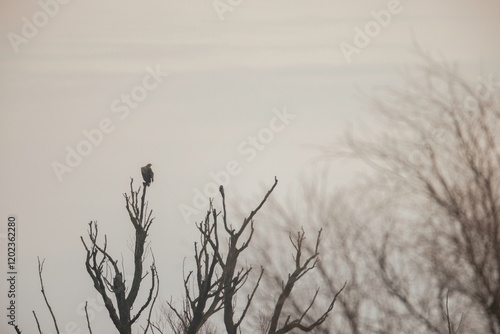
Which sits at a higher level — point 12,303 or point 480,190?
point 480,190

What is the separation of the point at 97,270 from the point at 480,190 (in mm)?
7312

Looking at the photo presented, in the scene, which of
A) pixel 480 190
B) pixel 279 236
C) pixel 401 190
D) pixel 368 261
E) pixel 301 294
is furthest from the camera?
pixel 279 236

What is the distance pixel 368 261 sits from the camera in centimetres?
1419

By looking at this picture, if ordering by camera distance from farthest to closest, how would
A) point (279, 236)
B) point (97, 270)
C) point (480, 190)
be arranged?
point (279, 236)
point (480, 190)
point (97, 270)

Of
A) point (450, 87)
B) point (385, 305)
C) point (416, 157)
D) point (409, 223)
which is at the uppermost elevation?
point (450, 87)

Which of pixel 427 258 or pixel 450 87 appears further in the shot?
pixel 450 87

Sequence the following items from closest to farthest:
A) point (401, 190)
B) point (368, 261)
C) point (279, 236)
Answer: point (401, 190) → point (368, 261) → point (279, 236)

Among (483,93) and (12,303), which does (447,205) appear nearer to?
(483,93)

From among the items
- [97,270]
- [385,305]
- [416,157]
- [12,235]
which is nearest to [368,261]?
[385,305]

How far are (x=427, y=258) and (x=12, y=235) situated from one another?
18.1ft

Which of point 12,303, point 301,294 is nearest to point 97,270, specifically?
point 12,303

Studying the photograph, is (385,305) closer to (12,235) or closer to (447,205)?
(447,205)

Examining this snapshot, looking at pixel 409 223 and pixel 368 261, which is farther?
pixel 368 261

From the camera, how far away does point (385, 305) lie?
1327 centimetres
